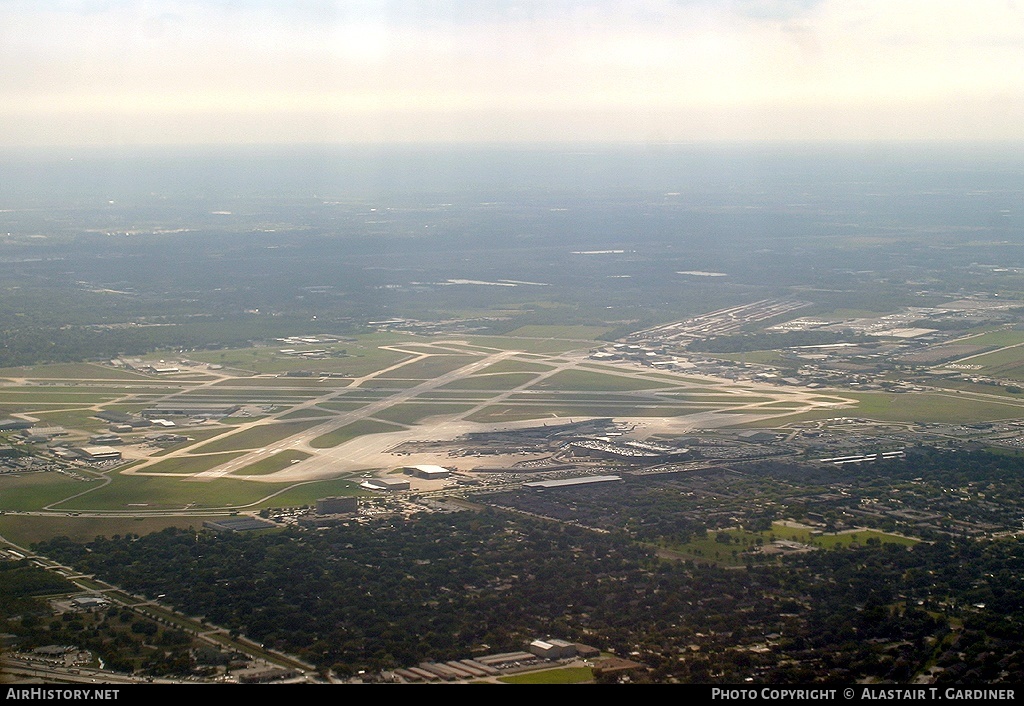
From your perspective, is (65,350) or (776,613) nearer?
(776,613)

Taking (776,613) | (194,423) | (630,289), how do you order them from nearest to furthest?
1. (776,613)
2. (194,423)
3. (630,289)

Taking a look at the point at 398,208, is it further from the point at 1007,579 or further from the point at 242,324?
the point at 1007,579

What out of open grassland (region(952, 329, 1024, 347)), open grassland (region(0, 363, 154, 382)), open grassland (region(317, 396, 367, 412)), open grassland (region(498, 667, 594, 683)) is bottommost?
open grassland (region(317, 396, 367, 412))

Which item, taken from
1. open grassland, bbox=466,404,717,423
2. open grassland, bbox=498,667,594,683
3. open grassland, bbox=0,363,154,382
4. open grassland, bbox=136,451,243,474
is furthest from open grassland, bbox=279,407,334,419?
open grassland, bbox=498,667,594,683

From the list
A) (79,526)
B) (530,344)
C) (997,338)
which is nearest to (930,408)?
(997,338)

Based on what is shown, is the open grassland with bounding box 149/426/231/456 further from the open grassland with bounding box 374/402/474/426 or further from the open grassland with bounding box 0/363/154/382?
the open grassland with bounding box 0/363/154/382
